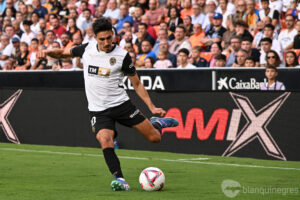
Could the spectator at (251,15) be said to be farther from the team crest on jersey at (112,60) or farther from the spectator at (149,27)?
the team crest on jersey at (112,60)

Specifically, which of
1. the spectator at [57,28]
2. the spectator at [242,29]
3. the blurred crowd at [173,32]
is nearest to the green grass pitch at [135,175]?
the blurred crowd at [173,32]

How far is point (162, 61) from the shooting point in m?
16.9

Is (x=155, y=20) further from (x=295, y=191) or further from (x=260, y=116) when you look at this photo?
(x=295, y=191)

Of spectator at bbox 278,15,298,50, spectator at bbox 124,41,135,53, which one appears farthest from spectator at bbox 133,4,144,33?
spectator at bbox 278,15,298,50

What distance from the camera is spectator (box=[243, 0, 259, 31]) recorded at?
672 inches

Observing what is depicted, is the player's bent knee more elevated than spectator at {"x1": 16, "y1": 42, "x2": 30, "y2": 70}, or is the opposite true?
the player's bent knee

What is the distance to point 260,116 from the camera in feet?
42.7

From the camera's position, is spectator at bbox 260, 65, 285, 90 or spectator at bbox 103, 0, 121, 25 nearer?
spectator at bbox 260, 65, 285, 90

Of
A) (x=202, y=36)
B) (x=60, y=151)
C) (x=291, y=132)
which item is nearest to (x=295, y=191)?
(x=291, y=132)

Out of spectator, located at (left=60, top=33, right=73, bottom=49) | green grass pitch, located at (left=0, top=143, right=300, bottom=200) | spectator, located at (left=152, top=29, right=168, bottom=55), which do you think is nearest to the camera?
green grass pitch, located at (left=0, top=143, right=300, bottom=200)

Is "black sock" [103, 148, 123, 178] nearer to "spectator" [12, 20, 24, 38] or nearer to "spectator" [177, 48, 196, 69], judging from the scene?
"spectator" [177, 48, 196, 69]

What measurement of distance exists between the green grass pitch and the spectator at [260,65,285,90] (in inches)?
73.5

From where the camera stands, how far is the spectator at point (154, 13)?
19.6m

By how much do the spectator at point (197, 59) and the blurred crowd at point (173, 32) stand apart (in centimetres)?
3
